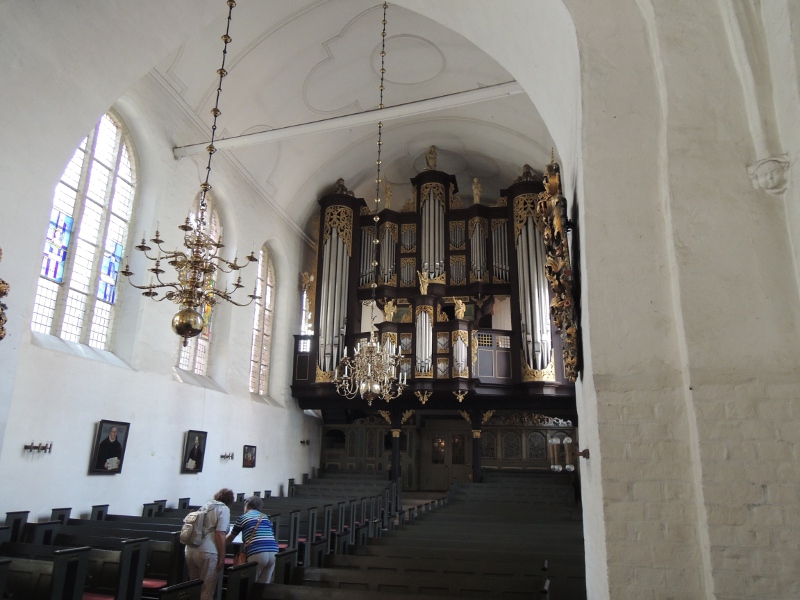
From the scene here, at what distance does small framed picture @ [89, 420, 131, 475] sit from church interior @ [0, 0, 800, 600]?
0.15ft

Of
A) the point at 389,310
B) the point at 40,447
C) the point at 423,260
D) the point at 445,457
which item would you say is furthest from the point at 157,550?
the point at 445,457

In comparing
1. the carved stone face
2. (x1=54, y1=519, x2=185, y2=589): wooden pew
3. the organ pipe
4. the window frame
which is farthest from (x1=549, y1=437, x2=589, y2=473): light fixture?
the carved stone face

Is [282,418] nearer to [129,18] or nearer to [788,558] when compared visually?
[129,18]

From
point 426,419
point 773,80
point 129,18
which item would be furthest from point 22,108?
point 426,419

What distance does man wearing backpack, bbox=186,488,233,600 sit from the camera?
5.25 meters

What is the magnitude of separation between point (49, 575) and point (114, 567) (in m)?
0.84

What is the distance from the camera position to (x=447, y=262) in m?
15.6

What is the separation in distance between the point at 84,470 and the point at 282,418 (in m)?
6.37

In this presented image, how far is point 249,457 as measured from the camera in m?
12.8

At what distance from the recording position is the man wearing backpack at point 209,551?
5.25 meters

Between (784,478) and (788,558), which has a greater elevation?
(784,478)

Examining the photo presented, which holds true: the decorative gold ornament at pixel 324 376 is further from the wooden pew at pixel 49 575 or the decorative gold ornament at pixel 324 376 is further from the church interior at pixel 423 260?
the wooden pew at pixel 49 575

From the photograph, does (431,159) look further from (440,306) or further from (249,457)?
(249,457)

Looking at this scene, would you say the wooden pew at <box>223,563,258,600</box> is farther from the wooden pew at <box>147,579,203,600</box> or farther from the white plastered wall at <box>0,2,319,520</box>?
the white plastered wall at <box>0,2,319,520</box>
